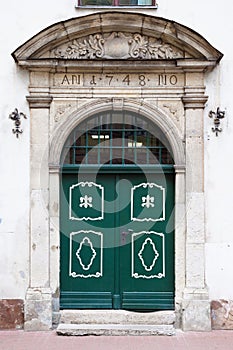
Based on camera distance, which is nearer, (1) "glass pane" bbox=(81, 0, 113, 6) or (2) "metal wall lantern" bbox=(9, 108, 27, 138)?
(2) "metal wall lantern" bbox=(9, 108, 27, 138)

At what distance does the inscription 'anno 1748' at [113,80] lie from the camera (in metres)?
7.34

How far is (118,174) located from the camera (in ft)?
25.0

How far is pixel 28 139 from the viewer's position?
732 centimetres

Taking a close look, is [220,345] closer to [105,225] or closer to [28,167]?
[105,225]

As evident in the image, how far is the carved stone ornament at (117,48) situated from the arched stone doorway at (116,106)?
0.01 m

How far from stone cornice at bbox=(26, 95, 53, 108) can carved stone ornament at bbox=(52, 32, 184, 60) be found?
2.08 feet

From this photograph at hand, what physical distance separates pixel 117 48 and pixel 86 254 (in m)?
3.07

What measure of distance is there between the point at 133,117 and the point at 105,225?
1679mm

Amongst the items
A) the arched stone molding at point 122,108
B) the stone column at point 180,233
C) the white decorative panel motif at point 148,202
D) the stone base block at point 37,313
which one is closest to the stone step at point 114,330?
the stone base block at point 37,313

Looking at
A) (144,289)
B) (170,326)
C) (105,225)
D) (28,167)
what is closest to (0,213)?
(28,167)

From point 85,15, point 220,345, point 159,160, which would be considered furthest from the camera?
point 159,160

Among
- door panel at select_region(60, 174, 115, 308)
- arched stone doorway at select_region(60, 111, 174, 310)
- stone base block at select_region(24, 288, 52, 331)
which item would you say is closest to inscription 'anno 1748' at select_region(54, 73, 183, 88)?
arched stone doorway at select_region(60, 111, 174, 310)

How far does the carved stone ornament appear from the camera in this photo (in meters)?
7.27

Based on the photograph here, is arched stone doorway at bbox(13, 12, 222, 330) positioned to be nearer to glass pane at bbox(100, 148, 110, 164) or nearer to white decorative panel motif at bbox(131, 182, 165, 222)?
white decorative panel motif at bbox(131, 182, 165, 222)
